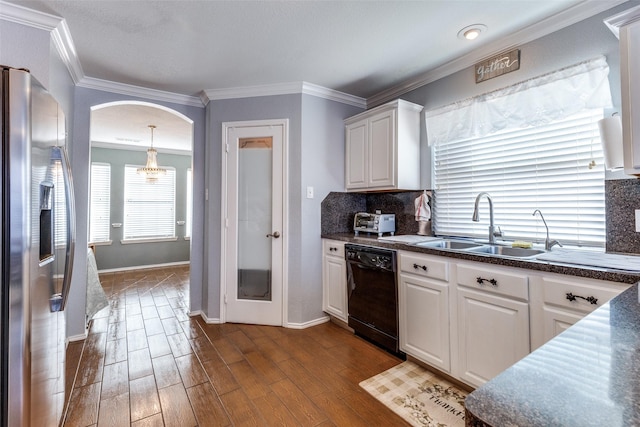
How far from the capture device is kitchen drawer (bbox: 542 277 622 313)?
132 cm

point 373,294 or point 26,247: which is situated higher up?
point 26,247

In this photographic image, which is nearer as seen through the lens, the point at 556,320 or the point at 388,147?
the point at 556,320

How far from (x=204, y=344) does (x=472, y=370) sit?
2.07 meters

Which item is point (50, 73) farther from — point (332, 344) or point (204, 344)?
point (332, 344)

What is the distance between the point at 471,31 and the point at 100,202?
20.1ft

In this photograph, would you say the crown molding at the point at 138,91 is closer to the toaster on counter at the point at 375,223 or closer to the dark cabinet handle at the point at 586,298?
the toaster on counter at the point at 375,223

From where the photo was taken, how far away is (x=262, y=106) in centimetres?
302

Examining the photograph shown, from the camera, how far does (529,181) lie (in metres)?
2.16

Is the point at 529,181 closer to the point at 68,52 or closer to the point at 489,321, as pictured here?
the point at 489,321

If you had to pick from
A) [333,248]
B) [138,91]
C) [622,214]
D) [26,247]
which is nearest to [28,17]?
[138,91]

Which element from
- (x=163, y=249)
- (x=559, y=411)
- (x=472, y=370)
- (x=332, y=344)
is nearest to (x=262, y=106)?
(x=332, y=344)

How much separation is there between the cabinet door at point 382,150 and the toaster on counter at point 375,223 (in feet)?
1.02

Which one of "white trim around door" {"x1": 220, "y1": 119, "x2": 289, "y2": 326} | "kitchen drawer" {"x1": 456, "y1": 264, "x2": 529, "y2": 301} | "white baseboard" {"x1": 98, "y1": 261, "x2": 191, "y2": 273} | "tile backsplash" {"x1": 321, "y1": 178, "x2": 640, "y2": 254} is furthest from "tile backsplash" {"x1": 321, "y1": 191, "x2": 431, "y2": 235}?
"white baseboard" {"x1": 98, "y1": 261, "x2": 191, "y2": 273}

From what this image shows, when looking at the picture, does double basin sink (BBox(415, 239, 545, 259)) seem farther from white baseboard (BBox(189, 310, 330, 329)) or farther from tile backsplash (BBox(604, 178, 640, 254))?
white baseboard (BBox(189, 310, 330, 329))
